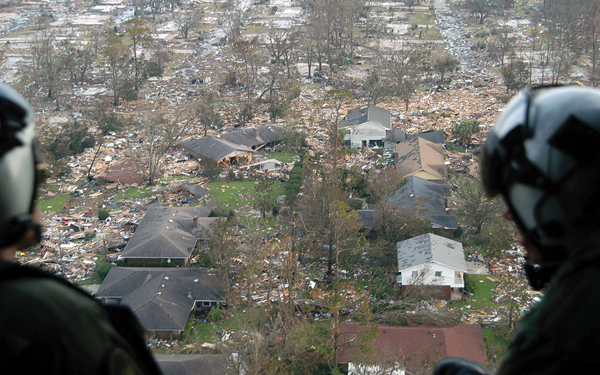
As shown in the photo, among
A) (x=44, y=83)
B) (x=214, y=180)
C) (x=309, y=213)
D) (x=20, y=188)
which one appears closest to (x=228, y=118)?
(x=214, y=180)

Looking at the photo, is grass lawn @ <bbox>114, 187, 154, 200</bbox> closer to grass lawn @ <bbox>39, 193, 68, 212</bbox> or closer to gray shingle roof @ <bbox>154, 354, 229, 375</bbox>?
grass lawn @ <bbox>39, 193, 68, 212</bbox>

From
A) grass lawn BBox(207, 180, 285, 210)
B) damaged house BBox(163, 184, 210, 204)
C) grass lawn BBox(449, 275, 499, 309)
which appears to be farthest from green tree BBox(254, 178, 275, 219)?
grass lawn BBox(449, 275, 499, 309)

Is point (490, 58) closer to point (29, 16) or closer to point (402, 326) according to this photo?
point (402, 326)

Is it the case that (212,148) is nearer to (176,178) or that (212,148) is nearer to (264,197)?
(176,178)

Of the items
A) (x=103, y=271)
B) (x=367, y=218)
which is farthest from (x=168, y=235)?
(x=367, y=218)

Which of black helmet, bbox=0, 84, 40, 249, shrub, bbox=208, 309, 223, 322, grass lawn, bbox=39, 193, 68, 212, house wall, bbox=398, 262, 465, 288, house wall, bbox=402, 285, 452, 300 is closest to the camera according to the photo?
black helmet, bbox=0, 84, 40, 249

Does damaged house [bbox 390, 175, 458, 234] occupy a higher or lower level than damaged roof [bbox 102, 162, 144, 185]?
higher

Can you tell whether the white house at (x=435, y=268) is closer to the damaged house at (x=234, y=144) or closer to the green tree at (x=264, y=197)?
the green tree at (x=264, y=197)
